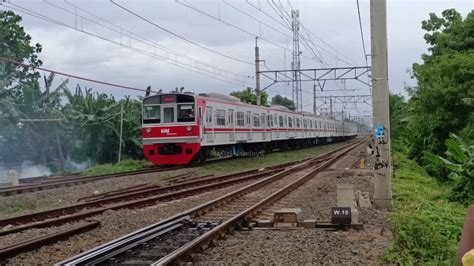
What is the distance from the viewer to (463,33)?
19.8 meters

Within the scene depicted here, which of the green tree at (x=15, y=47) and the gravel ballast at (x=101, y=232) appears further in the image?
the green tree at (x=15, y=47)

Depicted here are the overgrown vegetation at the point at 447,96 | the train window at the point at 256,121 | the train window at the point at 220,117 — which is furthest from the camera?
the train window at the point at 256,121

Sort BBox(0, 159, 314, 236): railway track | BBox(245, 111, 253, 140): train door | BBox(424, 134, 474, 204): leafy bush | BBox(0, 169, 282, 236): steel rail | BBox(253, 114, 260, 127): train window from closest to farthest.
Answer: BBox(0, 169, 282, 236): steel rail, BBox(0, 159, 314, 236): railway track, BBox(424, 134, 474, 204): leafy bush, BBox(245, 111, 253, 140): train door, BBox(253, 114, 260, 127): train window

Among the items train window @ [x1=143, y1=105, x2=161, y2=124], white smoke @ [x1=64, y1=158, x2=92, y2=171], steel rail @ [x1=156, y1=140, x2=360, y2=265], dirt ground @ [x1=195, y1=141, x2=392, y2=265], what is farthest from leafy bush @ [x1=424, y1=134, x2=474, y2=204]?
white smoke @ [x1=64, y1=158, x2=92, y2=171]

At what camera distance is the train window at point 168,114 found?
20.8m

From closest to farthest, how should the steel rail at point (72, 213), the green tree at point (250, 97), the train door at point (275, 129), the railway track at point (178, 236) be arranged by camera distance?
1. the railway track at point (178, 236)
2. the steel rail at point (72, 213)
3. the train door at point (275, 129)
4. the green tree at point (250, 97)

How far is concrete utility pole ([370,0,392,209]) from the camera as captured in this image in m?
9.81

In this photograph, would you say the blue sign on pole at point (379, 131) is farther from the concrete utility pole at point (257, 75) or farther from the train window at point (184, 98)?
the concrete utility pole at point (257, 75)

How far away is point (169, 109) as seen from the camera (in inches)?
819

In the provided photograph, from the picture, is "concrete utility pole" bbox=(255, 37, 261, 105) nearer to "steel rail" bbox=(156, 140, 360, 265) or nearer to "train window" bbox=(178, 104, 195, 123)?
"train window" bbox=(178, 104, 195, 123)

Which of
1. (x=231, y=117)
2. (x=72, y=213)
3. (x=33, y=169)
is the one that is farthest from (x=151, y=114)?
(x=72, y=213)

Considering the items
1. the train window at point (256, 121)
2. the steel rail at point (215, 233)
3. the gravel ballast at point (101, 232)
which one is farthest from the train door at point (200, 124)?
the gravel ballast at point (101, 232)

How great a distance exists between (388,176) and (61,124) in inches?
736

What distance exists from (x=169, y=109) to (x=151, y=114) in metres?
0.83
